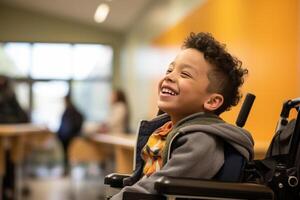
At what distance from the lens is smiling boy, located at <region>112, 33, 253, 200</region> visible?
1.26 m

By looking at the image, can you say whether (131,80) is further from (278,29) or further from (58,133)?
(278,29)

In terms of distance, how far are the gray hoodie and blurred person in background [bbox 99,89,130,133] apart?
4.86 metres

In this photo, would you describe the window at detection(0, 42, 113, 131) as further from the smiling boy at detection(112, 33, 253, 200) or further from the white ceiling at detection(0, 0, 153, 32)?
the smiling boy at detection(112, 33, 253, 200)

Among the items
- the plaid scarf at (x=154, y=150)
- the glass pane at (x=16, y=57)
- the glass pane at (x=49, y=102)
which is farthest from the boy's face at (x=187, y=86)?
the glass pane at (x=49, y=102)

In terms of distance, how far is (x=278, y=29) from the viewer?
8.46 feet

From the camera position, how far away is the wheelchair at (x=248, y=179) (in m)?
1.15

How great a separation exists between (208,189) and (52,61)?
204cm

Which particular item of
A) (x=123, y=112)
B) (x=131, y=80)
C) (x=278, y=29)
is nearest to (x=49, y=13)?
(x=278, y=29)

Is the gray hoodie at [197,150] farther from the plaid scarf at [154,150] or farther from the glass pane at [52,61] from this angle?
the glass pane at [52,61]

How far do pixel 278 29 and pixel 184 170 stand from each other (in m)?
1.57

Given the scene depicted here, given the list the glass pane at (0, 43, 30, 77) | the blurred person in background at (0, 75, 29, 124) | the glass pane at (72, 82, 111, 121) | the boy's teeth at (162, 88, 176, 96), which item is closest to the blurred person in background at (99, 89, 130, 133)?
the glass pane at (72, 82, 111, 121)

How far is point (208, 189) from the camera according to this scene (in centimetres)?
116

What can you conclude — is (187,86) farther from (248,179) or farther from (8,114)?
(8,114)

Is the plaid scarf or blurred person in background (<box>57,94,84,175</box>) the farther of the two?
blurred person in background (<box>57,94,84,175</box>)
